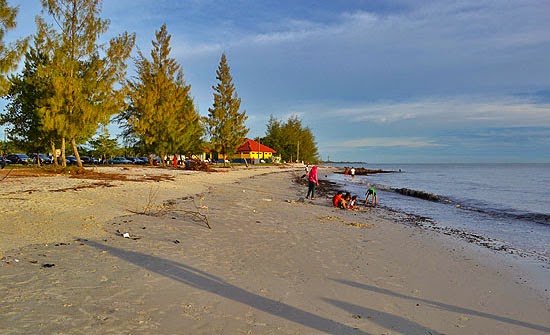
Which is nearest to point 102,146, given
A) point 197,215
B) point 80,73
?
point 80,73

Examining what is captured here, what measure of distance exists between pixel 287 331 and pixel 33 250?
5200 mm

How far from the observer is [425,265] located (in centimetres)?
721

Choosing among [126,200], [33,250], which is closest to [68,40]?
[126,200]

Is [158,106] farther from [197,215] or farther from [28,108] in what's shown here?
[197,215]

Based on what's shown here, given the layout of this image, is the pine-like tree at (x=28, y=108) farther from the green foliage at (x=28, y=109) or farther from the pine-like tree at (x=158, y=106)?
the pine-like tree at (x=158, y=106)

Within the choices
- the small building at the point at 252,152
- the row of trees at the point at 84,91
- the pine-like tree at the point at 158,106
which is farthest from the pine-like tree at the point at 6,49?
the small building at the point at 252,152

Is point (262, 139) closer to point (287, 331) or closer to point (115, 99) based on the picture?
point (115, 99)

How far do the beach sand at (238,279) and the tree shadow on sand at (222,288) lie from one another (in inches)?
1.0

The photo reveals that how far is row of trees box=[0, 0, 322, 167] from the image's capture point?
21.8 meters

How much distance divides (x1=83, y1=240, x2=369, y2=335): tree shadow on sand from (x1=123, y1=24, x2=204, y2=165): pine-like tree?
3092cm

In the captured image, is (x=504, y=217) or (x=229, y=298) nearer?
(x=229, y=298)

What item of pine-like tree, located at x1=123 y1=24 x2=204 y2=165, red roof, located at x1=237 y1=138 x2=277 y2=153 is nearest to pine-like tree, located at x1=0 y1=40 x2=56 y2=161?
pine-like tree, located at x1=123 y1=24 x2=204 y2=165

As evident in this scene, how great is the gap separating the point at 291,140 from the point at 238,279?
3747 inches

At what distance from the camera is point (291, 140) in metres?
100
